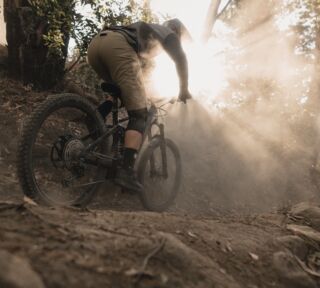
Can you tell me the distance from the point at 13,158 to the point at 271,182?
306 inches

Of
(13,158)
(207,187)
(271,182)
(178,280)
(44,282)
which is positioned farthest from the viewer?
(271,182)

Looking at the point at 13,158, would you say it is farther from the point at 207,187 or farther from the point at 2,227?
the point at 207,187

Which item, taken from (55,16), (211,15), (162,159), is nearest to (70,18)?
(55,16)

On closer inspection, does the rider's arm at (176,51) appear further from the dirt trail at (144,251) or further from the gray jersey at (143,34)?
the dirt trail at (144,251)

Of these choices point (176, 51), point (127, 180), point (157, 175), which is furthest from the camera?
point (157, 175)

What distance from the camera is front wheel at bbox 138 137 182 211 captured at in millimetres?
4957

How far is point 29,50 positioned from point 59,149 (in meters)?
3.75

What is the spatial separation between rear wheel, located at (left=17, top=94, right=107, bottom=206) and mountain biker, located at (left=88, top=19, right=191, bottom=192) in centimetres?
33

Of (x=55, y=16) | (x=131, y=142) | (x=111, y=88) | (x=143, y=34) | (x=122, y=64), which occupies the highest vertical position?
(x=55, y=16)

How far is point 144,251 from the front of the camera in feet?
7.63

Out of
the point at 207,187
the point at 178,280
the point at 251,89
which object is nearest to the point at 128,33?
the point at 178,280

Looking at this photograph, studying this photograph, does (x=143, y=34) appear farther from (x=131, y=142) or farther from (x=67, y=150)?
(x=67, y=150)

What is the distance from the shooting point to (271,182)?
1083 centimetres

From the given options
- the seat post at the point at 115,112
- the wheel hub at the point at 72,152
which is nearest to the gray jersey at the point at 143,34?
the seat post at the point at 115,112
